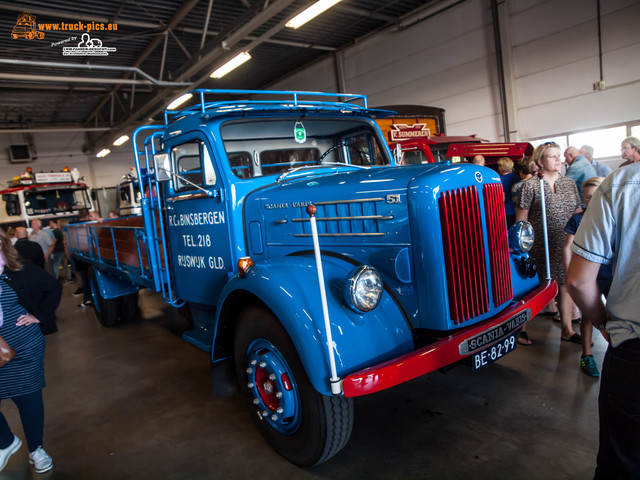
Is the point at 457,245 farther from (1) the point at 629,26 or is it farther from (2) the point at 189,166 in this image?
(1) the point at 629,26

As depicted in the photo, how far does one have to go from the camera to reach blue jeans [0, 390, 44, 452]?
2520 mm

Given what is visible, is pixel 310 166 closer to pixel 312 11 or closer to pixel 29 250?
pixel 29 250

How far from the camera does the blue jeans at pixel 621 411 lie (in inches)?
51.3

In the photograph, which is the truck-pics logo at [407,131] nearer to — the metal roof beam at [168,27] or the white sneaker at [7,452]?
the metal roof beam at [168,27]

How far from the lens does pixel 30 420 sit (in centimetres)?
256

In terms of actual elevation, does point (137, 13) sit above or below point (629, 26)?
above

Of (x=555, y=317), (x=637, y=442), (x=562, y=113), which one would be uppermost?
(x=562, y=113)

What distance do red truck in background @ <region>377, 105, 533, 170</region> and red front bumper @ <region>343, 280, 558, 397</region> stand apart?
6.14m

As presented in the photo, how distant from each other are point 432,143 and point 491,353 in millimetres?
7113

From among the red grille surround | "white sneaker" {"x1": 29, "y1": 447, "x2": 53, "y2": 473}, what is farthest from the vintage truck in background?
the red grille surround

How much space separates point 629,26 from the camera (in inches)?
303

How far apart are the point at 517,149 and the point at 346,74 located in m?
6.56

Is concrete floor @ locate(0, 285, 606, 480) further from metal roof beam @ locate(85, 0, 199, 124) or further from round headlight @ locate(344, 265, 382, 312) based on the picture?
metal roof beam @ locate(85, 0, 199, 124)

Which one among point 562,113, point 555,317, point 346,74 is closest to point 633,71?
point 562,113
